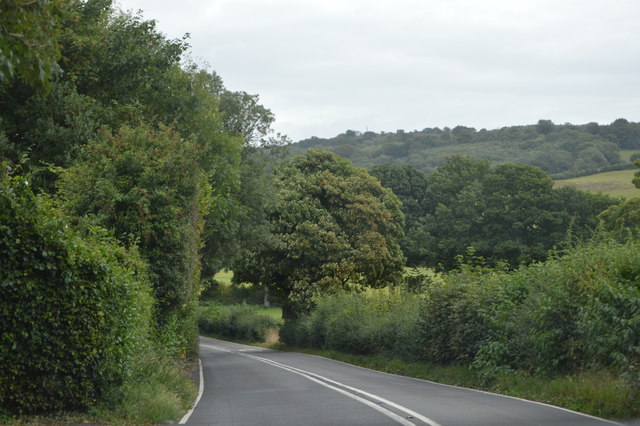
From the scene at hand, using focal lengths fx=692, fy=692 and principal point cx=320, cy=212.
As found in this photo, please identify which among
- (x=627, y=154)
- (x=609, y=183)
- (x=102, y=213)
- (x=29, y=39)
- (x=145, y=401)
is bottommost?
(x=145, y=401)

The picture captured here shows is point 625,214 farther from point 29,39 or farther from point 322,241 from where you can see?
point 29,39

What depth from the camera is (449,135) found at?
14675 cm

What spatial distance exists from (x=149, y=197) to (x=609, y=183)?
253 feet

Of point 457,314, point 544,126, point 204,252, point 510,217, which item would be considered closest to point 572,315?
point 457,314

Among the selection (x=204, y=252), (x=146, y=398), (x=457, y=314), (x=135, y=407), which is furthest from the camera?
(x=204, y=252)

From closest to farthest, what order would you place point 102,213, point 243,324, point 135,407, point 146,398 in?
point 135,407, point 146,398, point 102,213, point 243,324

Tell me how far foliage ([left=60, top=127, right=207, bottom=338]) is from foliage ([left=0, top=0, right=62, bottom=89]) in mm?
9843

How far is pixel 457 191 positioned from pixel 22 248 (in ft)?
194

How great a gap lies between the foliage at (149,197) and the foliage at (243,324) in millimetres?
33606

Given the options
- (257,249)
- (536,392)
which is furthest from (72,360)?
(257,249)

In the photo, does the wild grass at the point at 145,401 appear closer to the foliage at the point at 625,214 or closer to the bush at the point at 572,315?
the bush at the point at 572,315

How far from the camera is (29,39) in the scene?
7652 millimetres

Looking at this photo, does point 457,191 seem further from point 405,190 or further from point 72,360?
point 72,360

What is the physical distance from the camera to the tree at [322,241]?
43.3 meters
